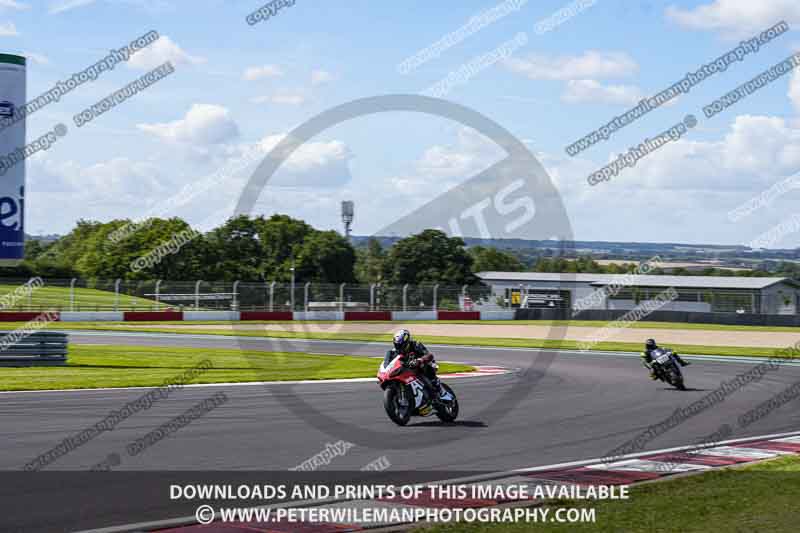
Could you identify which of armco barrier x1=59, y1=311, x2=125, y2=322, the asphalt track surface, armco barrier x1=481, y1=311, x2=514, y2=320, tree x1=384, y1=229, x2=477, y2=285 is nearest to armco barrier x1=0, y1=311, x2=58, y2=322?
armco barrier x1=59, y1=311, x2=125, y2=322

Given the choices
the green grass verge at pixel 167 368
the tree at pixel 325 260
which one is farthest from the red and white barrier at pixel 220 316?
the tree at pixel 325 260

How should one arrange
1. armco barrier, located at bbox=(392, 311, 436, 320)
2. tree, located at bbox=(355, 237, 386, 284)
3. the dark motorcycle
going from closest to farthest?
the dark motorcycle < armco barrier, located at bbox=(392, 311, 436, 320) < tree, located at bbox=(355, 237, 386, 284)

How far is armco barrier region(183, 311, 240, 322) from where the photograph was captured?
184ft

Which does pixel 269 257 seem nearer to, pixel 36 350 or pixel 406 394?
pixel 36 350

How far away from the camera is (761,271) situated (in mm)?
136000

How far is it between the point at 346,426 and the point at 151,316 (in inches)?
1674

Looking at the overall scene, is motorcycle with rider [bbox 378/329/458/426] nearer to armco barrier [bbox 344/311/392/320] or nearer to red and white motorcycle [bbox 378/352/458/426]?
red and white motorcycle [bbox 378/352/458/426]

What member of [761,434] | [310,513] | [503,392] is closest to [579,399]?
[503,392]

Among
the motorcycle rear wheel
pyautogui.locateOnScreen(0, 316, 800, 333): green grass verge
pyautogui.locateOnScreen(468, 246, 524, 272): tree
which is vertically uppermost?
pyautogui.locateOnScreen(468, 246, 524, 272): tree

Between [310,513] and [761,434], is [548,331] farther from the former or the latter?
[310,513]

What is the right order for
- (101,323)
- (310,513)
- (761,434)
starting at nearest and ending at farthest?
(310,513) → (761,434) → (101,323)

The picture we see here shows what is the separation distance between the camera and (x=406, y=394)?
15.2 meters

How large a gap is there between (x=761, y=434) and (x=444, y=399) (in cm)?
454

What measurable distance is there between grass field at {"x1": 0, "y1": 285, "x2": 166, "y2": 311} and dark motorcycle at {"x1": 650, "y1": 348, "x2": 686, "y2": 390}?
3537 centimetres
